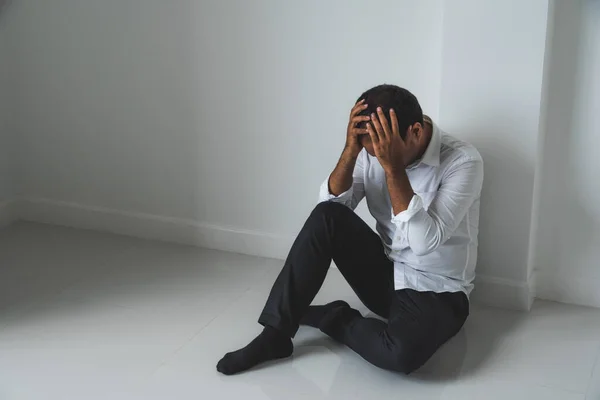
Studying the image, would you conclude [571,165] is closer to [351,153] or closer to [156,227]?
[351,153]

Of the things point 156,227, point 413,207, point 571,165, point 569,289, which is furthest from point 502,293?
point 156,227

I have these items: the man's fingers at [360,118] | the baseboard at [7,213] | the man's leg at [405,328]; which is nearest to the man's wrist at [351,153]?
the man's fingers at [360,118]

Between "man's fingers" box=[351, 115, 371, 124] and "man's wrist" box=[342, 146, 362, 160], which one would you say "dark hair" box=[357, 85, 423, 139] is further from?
"man's wrist" box=[342, 146, 362, 160]

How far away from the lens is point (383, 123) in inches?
78.7

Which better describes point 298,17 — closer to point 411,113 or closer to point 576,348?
point 411,113

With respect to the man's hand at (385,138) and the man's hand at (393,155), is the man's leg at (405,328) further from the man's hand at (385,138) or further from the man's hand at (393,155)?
the man's hand at (385,138)

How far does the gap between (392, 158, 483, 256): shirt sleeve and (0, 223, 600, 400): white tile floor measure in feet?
1.23

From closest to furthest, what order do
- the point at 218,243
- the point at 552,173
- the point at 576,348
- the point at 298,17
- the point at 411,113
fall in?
the point at 411,113
the point at 576,348
the point at 552,173
the point at 298,17
the point at 218,243

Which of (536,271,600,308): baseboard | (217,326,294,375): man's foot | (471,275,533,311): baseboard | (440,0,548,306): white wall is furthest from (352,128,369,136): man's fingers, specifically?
(536,271,600,308): baseboard

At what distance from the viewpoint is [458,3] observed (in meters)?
2.33

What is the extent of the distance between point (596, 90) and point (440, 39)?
0.49 m

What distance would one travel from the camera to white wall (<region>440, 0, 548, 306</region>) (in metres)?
2.29

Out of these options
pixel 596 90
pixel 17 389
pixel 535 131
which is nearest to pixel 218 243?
pixel 17 389

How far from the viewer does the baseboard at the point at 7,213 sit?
3289 millimetres
